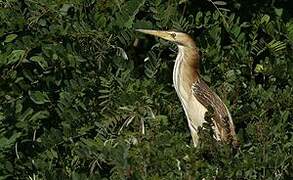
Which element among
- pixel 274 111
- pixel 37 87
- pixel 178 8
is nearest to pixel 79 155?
pixel 37 87

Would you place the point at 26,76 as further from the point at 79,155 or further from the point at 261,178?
the point at 261,178

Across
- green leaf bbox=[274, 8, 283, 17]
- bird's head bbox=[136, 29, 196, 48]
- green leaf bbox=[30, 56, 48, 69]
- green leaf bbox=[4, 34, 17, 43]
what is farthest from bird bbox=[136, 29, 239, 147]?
green leaf bbox=[274, 8, 283, 17]

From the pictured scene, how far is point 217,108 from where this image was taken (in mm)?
2982

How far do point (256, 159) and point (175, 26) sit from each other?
78 centimetres

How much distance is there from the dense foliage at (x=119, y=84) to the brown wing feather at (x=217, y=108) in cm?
5

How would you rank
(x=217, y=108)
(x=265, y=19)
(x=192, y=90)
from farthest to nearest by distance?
(x=265, y=19) → (x=192, y=90) → (x=217, y=108)

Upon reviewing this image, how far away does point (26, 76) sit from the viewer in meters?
3.23

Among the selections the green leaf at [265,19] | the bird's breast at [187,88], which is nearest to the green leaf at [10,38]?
the bird's breast at [187,88]

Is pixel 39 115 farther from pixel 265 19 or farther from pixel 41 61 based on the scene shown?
pixel 265 19

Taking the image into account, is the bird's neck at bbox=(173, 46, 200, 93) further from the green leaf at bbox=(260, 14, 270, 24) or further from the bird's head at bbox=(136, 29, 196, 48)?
the green leaf at bbox=(260, 14, 270, 24)

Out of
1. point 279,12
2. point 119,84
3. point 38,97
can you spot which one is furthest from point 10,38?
point 279,12

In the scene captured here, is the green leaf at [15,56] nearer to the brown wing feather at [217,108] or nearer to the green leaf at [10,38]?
the green leaf at [10,38]

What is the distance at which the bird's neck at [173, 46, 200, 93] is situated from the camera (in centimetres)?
313

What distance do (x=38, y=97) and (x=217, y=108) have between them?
671mm
